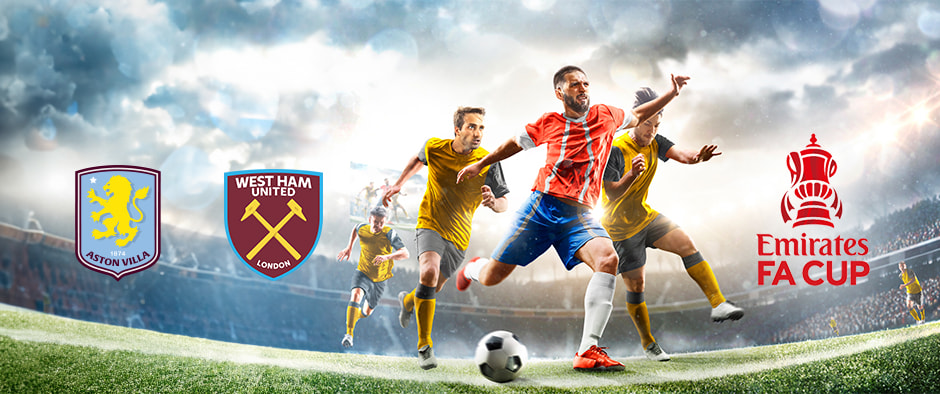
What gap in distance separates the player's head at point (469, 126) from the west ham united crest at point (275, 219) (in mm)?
1579

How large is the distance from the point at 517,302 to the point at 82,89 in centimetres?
545

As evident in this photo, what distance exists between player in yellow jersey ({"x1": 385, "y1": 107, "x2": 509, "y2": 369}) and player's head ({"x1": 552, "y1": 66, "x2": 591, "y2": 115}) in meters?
0.85

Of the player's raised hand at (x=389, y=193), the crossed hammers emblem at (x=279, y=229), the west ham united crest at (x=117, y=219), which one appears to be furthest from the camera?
the west ham united crest at (x=117, y=219)

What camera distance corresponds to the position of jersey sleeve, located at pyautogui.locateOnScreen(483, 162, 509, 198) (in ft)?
15.9

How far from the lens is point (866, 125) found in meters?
5.51

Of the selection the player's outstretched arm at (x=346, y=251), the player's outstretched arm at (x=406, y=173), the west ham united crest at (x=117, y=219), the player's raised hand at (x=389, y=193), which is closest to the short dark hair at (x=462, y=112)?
→ the player's outstretched arm at (x=406, y=173)

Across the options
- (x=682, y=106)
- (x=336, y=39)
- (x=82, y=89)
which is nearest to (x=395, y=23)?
(x=336, y=39)

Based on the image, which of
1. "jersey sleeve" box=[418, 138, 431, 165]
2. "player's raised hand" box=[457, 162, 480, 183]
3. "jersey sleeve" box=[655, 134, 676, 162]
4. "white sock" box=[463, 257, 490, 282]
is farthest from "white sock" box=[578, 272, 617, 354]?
"jersey sleeve" box=[418, 138, 431, 165]

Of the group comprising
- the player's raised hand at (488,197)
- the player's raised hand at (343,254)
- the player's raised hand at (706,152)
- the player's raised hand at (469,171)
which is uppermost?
the player's raised hand at (706,152)

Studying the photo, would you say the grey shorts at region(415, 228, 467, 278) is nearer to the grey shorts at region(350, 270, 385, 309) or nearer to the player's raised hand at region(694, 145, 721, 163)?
the grey shorts at region(350, 270, 385, 309)

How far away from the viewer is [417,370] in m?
4.94

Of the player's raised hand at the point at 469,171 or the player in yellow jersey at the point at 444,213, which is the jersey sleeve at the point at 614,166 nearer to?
the player in yellow jersey at the point at 444,213

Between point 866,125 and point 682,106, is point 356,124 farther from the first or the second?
point 866,125

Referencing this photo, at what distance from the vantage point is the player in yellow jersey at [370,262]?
545 cm
